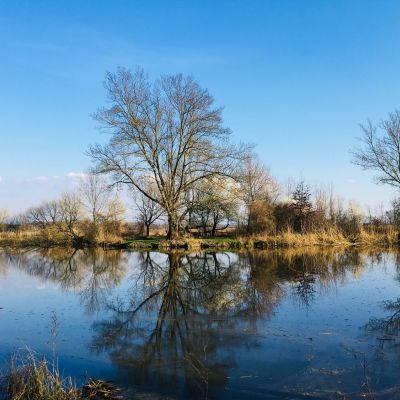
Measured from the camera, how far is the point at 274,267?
1673 cm

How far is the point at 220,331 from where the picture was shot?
7496 millimetres

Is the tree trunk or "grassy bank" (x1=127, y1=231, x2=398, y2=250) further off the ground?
the tree trunk

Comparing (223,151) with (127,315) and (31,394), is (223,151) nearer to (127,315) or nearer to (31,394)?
(127,315)

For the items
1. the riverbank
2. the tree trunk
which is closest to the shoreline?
the riverbank

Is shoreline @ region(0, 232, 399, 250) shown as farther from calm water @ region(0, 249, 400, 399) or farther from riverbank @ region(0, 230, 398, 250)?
calm water @ region(0, 249, 400, 399)

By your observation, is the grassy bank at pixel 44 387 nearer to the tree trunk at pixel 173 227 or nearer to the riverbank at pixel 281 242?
the riverbank at pixel 281 242

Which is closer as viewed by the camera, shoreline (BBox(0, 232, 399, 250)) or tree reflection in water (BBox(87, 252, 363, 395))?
tree reflection in water (BBox(87, 252, 363, 395))

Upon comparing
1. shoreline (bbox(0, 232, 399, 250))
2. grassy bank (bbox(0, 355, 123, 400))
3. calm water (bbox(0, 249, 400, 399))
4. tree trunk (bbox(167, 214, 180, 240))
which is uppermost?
tree trunk (bbox(167, 214, 180, 240))

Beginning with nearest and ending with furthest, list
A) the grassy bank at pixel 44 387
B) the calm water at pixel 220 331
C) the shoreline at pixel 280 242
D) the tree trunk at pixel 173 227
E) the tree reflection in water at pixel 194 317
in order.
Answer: the grassy bank at pixel 44 387 < the calm water at pixel 220 331 < the tree reflection in water at pixel 194 317 < the shoreline at pixel 280 242 < the tree trunk at pixel 173 227

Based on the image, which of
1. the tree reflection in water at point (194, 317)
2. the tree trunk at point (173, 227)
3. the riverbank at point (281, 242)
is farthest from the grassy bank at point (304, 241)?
the tree reflection in water at point (194, 317)

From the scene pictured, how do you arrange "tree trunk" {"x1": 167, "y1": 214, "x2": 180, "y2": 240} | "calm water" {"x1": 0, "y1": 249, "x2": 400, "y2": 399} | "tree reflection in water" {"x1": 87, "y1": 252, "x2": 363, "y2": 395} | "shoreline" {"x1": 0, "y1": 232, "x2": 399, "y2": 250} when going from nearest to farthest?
"calm water" {"x1": 0, "y1": 249, "x2": 400, "y2": 399}
"tree reflection in water" {"x1": 87, "y1": 252, "x2": 363, "y2": 395}
"shoreline" {"x1": 0, "y1": 232, "x2": 399, "y2": 250}
"tree trunk" {"x1": 167, "y1": 214, "x2": 180, "y2": 240}

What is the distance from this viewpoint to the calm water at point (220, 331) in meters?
5.13

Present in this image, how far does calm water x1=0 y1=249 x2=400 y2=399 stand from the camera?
513cm

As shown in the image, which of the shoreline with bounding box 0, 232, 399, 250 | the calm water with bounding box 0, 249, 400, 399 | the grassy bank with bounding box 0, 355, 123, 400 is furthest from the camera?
the shoreline with bounding box 0, 232, 399, 250
